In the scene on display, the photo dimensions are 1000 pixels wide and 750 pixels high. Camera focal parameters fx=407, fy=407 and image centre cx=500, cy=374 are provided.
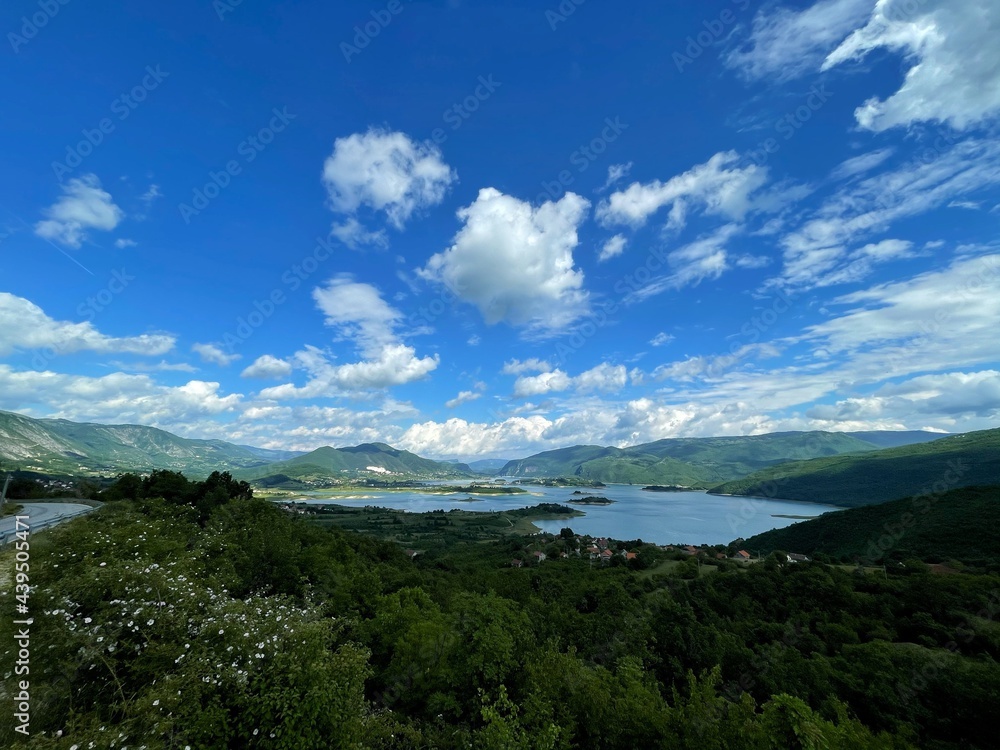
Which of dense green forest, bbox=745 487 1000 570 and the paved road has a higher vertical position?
the paved road

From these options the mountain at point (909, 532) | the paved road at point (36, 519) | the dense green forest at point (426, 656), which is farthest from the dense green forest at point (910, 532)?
the paved road at point (36, 519)

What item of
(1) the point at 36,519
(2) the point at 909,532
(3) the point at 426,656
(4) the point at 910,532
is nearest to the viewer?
(3) the point at 426,656

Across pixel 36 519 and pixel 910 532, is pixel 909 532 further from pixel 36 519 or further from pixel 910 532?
pixel 36 519

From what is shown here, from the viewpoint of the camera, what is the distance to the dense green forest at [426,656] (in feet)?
29.4

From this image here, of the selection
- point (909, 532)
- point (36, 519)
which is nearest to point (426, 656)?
point (36, 519)

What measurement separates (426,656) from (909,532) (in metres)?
102

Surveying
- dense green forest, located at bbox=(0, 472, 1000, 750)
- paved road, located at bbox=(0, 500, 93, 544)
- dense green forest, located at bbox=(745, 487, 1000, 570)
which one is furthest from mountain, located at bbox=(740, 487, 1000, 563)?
paved road, located at bbox=(0, 500, 93, 544)

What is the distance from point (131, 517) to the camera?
93.8 feet

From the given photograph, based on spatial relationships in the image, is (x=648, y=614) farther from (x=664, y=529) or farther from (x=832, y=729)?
(x=664, y=529)

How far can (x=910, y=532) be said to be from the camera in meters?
77.4

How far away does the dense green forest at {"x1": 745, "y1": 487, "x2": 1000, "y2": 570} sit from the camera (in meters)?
64.6

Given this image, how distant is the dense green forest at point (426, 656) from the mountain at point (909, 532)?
121 ft

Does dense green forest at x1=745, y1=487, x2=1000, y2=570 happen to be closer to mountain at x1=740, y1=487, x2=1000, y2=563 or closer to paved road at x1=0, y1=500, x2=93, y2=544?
mountain at x1=740, y1=487, x2=1000, y2=563

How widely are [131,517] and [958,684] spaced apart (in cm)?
5146
